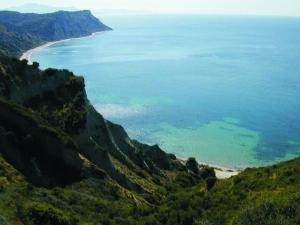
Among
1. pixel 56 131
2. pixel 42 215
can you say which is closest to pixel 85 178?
pixel 56 131

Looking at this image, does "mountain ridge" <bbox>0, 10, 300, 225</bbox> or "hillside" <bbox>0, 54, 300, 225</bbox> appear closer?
"mountain ridge" <bbox>0, 10, 300, 225</bbox>

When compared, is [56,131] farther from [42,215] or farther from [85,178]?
[42,215]

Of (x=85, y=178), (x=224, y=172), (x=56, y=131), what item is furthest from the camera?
(x=224, y=172)

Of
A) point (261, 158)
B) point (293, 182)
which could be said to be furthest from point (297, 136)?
point (293, 182)

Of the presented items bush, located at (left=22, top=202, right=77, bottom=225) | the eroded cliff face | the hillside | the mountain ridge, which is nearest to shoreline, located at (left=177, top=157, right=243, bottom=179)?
the mountain ridge

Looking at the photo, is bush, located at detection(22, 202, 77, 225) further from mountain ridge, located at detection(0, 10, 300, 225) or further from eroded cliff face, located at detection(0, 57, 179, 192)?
eroded cliff face, located at detection(0, 57, 179, 192)

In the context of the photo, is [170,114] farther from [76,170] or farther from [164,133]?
[76,170]

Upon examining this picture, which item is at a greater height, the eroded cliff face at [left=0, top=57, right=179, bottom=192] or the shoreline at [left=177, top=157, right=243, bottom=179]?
the eroded cliff face at [left=0, top=57, right=179, bottom=192]

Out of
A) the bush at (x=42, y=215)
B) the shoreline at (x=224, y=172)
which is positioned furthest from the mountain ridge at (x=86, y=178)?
the shoreline at (x=224, y=172)
